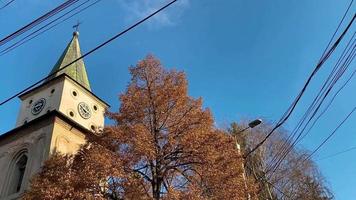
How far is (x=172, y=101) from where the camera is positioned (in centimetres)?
1806

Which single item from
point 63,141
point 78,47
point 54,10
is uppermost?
point 78,47

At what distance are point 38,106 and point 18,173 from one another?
4.81 metres

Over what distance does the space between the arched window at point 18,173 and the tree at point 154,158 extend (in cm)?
680

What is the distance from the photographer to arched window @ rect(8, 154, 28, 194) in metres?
24.0

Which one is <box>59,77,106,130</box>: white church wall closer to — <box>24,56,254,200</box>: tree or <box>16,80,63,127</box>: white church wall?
<box>16,80,63,127</box>: white church wall

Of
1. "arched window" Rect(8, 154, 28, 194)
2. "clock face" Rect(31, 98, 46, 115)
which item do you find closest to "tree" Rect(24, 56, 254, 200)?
"arched window" Rect(8, 154, 28, 194)

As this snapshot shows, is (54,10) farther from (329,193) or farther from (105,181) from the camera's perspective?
(329,193)

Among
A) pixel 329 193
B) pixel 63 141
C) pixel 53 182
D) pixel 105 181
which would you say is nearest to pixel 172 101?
pixel 105 181

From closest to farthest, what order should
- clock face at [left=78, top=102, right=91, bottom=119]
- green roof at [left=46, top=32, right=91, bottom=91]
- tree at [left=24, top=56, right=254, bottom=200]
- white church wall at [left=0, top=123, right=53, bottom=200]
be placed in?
tree at [left=24, top=56, right=254, bottom=200] < white church wall at [left=0, top=123, right=53, bottom=200] < clock face at [left=78, top=102, right=91, bottom=119] < green roof at [left=46, top=32, right=91, bottom=91]

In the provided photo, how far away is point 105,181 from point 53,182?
2204 millimetres

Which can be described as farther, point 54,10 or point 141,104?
point 141,104

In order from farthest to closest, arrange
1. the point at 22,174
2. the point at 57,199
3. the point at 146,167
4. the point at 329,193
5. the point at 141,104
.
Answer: the point at 22,174, the point at 329,193, the point at 141,104, the point at 146,167, the point at 57,199

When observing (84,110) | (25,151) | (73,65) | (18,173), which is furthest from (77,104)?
(18,173)

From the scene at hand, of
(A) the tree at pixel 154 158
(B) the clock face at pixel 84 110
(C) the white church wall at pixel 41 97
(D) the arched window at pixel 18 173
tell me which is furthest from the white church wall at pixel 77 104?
(A) the tree at pixel 154 158
